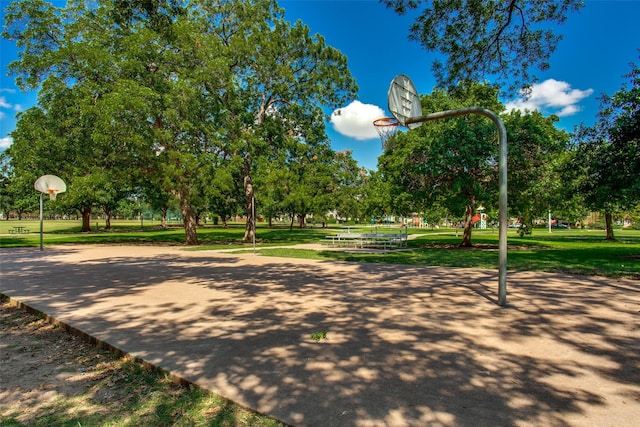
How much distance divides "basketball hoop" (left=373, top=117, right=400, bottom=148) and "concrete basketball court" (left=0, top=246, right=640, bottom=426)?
6324 millimetres

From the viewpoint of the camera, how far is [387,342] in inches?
164

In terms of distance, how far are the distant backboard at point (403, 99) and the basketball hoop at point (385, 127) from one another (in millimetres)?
4967

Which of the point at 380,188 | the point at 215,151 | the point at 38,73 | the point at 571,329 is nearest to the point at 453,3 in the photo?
the point at 571,329

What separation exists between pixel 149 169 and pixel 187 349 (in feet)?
60.5

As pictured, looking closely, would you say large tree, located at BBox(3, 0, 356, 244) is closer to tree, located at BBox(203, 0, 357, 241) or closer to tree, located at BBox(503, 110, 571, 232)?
tree, located at BBox(203, 0, 357, 241)

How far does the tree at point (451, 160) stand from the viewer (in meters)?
16.3

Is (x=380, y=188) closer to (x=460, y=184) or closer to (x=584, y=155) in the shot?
(x=460, y=184)

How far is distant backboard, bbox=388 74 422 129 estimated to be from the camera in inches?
255

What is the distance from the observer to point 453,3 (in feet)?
28.7

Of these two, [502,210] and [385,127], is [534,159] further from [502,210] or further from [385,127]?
[502,210]

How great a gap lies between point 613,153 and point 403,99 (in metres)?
10.0

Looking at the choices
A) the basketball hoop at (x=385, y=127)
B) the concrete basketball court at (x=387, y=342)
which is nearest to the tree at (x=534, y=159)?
the basketball hoop at (x=385, y=127)

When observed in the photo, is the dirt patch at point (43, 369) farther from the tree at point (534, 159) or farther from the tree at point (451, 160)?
the tree at point (534, 159)

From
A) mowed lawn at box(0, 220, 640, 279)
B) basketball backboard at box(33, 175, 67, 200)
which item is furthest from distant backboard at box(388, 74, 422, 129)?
basketball backboard at box(33, 175, 67, 200)
